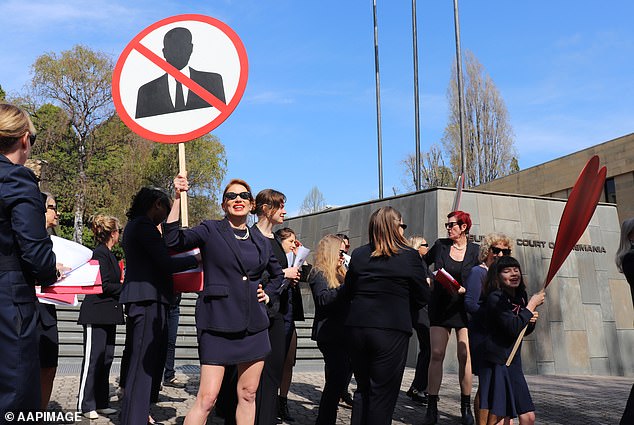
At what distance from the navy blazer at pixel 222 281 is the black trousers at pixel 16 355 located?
56.3 inches

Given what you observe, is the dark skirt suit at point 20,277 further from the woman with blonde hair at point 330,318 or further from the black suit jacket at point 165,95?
the woman with blonde hair at point 330,318

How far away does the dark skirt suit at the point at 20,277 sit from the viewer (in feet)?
8.59

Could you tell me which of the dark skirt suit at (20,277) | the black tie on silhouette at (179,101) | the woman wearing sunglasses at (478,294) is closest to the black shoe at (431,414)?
the woman wearing sunglasses at (478,294)

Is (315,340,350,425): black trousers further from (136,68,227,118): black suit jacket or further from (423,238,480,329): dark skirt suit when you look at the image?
(136,68,227,118): black suit jacket

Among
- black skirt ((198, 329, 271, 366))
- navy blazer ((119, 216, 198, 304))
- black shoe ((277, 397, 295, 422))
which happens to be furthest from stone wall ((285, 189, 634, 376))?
black skirt ((198, 329, 271, 366))

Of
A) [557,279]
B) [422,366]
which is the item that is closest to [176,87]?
[422,366]

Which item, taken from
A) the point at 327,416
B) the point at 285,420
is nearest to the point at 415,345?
the point at 285,420

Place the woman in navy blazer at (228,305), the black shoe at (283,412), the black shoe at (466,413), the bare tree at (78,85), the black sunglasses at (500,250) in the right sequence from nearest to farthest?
1. the woman in navy blazer at (228,305)
2. the black sunglasses at (500,250)
3. the black shoe at (466,413)
4. the black shoe at (283,412)
5. the bare tree at (78,85)

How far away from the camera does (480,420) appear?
527 cm

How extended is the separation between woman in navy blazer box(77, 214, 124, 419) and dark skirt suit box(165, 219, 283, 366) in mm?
1999

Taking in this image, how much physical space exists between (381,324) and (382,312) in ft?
0.28

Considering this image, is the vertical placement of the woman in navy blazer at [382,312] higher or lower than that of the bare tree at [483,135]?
lower

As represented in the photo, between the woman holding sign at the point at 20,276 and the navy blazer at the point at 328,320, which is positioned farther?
the navy blazer at the point at 328,320

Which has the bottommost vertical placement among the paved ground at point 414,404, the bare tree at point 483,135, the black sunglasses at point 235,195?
the paved ground at point 414,404
